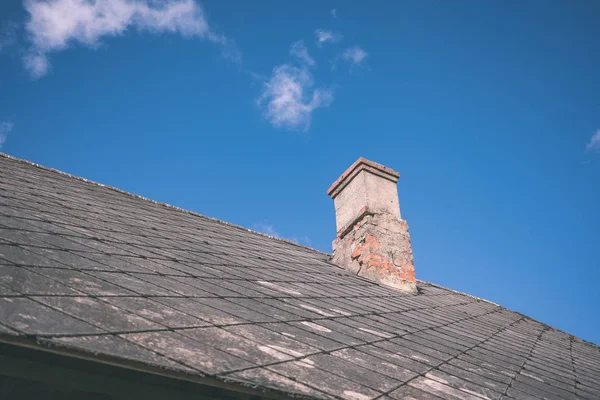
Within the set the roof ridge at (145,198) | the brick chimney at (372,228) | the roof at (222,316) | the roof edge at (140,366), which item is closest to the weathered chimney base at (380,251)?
the brick chimney at (372,228)

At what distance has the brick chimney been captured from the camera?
6023 millimetres

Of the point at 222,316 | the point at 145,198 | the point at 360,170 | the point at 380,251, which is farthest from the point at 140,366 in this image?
the point at 360,170

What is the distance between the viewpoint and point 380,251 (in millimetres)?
6098

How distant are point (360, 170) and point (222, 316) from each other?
16.1 feet

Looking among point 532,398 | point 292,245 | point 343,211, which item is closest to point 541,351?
point 532,398

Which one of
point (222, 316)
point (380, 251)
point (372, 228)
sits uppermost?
point (372, 228)

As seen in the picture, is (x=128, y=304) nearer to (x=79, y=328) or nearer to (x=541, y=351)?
(x=79, y=328)

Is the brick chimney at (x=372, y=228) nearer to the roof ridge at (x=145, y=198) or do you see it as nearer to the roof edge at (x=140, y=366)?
the roof ridge at (x=145, y=198)

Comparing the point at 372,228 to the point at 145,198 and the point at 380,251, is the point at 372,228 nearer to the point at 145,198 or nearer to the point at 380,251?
the point at 380,251

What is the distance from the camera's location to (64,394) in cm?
144

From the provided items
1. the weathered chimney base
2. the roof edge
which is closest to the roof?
the roof edge

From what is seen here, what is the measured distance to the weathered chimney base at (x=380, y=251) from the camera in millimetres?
5957

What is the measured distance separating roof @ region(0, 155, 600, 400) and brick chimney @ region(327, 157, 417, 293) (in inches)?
20.6

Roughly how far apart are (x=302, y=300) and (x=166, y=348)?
6.39ft
